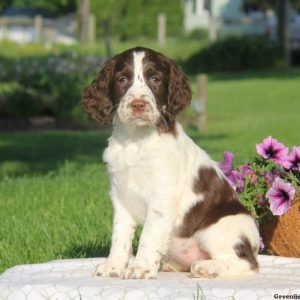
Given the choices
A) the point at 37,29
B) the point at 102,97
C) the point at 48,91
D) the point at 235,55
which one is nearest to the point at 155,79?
the point at 102,97

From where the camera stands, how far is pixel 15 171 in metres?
15.1

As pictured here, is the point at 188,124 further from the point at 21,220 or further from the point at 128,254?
the point at 128,254

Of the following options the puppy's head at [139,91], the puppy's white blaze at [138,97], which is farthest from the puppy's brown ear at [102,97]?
the puppy's white blaze at [138,97]

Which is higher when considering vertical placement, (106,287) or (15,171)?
(106,287)

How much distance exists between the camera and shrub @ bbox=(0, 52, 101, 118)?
22.5m

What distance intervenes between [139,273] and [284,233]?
1476 mm

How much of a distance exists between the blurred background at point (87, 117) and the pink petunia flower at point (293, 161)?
1.66m

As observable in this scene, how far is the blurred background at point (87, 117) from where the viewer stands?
8.37 m

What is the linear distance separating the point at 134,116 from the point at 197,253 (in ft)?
3.22

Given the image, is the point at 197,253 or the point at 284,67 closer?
the point at 197,253

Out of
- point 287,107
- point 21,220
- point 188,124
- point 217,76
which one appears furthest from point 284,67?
point 21,220

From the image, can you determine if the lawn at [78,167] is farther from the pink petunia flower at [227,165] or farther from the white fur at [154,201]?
the white fur at [154,201]

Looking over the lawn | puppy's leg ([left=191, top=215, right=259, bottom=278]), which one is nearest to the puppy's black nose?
puppy's leg ([left=191, top=215, right=259, bottom=278])

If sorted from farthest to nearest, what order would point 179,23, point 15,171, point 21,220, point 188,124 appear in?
point 179,23, point 188,124, point 15,171, point 21,220
